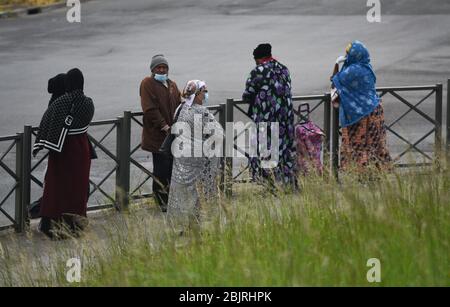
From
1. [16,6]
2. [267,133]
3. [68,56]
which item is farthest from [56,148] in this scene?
[16,6]

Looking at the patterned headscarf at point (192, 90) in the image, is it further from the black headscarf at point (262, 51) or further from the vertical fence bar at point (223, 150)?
the black headscarf at point (262, 51)

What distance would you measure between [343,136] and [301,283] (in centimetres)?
651

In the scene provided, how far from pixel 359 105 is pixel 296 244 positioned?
5.63 meters

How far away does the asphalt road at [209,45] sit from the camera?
69.8 feet

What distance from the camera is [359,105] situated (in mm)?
14375

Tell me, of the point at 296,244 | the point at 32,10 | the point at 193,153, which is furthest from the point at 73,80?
the point at 32,10

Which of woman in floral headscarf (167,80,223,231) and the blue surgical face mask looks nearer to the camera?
woman in floral headscarf (167,80,223,231)

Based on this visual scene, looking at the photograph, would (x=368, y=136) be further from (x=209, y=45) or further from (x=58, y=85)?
(x=209, y=45)

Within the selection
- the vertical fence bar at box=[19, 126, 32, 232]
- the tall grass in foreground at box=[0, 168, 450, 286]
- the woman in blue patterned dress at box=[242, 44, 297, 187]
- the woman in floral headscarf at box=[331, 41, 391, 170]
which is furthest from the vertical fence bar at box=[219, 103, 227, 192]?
the tall grass in foreground at box=[0, 168, 450, 286]

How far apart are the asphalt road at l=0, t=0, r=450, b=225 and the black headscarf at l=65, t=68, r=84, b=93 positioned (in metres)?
5.47

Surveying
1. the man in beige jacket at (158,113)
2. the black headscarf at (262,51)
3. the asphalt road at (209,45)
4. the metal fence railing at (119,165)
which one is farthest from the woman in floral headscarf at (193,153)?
the asphalt road at (209,45)

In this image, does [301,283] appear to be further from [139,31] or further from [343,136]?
[139,31]

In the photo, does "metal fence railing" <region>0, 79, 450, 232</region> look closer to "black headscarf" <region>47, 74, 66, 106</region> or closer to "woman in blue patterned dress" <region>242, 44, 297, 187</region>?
"woman in blue patterned dress" <region>242, 44, 297, 187</region>

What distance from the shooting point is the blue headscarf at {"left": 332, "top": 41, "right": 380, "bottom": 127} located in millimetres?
14359
